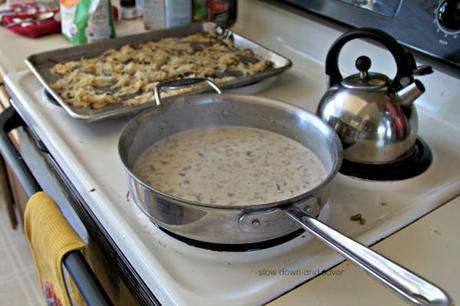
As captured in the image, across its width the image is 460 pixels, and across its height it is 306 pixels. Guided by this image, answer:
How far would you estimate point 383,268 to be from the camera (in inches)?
16.4

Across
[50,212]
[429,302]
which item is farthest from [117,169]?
[429,302]

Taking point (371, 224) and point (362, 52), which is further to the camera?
point (362, 52)

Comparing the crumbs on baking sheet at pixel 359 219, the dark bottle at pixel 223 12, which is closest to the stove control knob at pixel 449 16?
the crumbs on baking sheet at pixel 359 219

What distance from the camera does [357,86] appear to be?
71 cm

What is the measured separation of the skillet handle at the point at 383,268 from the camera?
0.38 m

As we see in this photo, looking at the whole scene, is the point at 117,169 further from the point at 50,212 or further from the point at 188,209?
the point at 188,209

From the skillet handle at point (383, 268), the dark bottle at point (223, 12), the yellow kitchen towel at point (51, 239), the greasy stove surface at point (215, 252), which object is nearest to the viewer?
the skillet handle at point (383, 268)

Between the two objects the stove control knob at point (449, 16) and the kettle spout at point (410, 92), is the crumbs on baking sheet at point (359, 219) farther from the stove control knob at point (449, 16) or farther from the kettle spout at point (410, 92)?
the stove control knob at point (449, 16)

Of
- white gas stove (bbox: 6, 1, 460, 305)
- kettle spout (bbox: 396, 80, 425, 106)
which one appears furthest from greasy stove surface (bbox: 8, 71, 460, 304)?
kettle spout (bbox: 396, 80, 425, 106)

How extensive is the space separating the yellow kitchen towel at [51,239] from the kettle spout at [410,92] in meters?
0.49

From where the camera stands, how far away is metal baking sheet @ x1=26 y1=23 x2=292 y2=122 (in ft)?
2.61

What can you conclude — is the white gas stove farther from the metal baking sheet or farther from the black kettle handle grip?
the black kettle handle grip

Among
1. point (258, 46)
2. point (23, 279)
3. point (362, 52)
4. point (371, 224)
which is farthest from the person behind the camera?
point (23, 279)

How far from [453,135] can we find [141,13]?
849 millimetres
